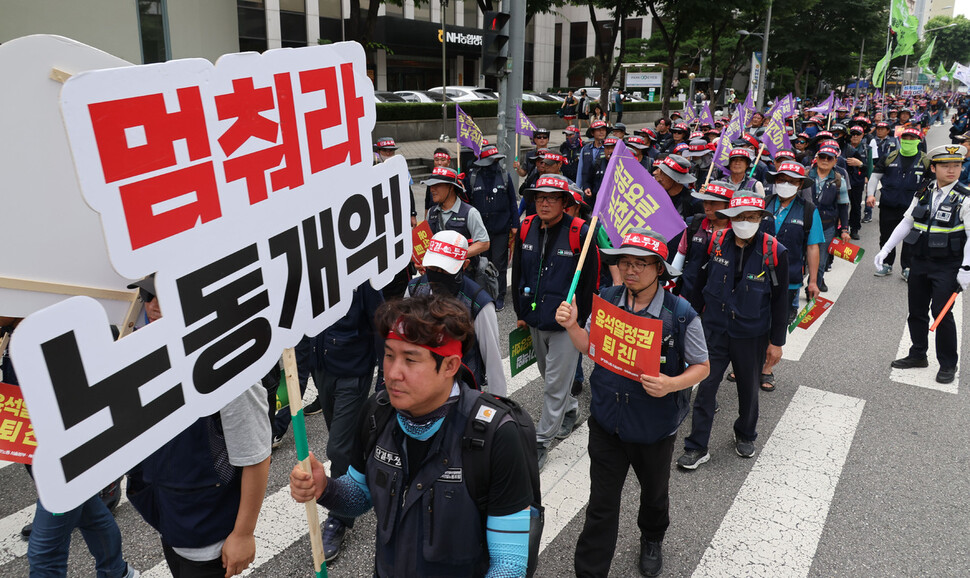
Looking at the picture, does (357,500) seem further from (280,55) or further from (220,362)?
(280,55)

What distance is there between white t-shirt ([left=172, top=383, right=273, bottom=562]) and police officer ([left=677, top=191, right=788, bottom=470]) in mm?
3596

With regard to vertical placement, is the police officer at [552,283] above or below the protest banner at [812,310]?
above

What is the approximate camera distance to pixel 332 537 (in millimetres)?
4031

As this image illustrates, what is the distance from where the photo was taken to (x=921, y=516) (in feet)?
14.8

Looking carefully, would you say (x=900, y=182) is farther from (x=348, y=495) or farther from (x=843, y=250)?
(x=348, y=495)

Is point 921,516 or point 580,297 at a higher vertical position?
point 580,297

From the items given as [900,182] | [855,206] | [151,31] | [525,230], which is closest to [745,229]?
[525,230]

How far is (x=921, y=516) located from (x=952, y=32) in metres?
122

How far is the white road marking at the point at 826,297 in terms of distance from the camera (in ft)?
24.9

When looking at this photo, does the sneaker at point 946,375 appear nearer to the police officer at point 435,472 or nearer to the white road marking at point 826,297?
the white road marking at point 826,297

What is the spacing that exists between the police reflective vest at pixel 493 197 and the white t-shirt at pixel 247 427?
20.7 ft

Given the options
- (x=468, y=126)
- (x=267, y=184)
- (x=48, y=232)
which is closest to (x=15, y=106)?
(x=48, y=232)

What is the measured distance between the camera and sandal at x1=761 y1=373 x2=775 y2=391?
6527mm

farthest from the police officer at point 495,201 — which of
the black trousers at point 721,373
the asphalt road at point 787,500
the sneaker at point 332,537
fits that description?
the sneaker at point 332,537
